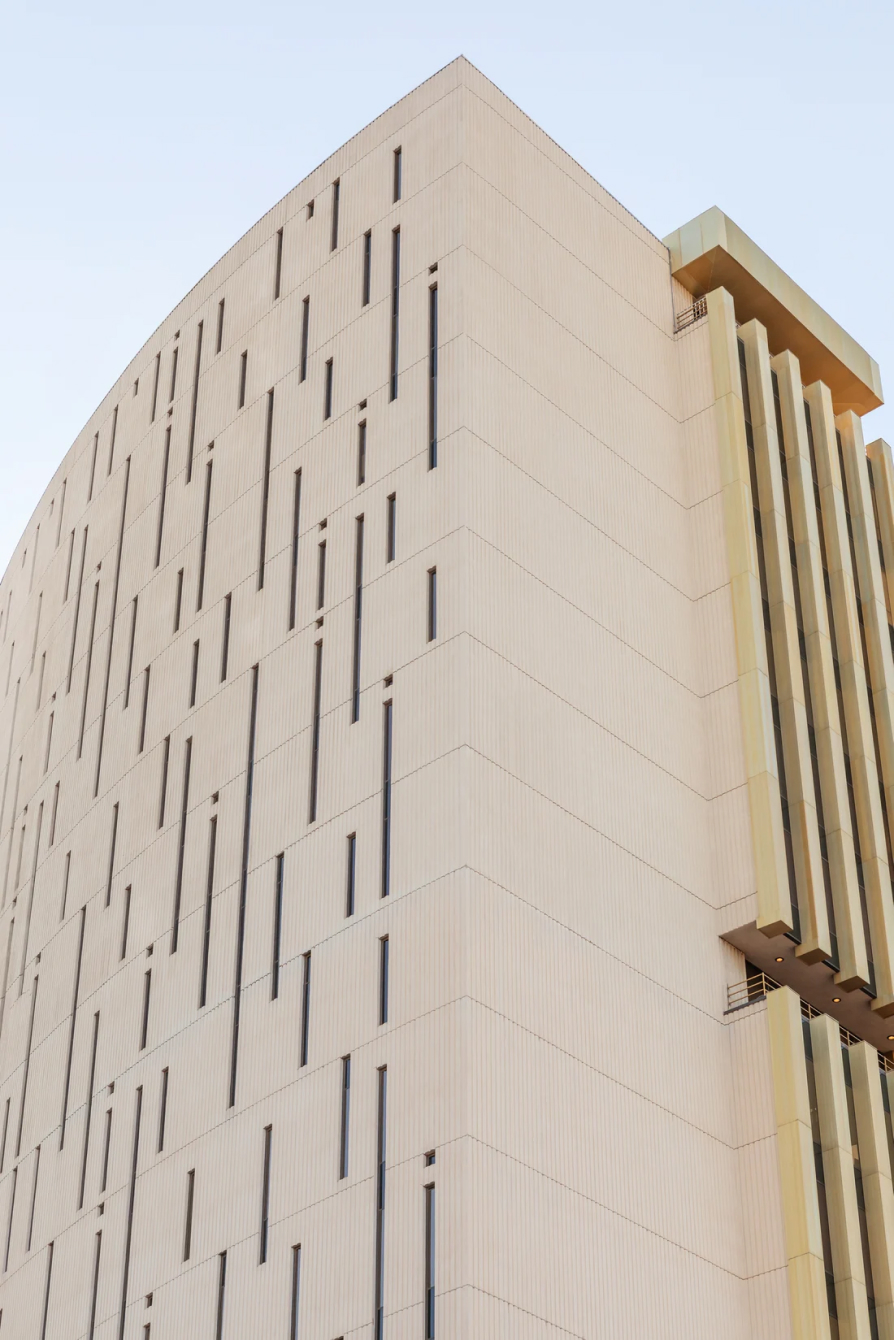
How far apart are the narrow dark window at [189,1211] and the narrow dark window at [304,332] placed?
2549 cm

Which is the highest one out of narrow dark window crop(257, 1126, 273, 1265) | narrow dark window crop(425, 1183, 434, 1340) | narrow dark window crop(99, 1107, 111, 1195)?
narrow dark window crop(99, 1107, 111, 1195)

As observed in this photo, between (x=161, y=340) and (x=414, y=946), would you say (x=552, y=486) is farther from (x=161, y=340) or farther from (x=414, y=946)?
(x=161, y=340)

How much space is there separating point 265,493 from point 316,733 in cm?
1109

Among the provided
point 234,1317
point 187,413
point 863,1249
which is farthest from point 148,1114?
point 187,413

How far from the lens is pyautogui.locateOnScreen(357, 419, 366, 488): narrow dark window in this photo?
5449 cm

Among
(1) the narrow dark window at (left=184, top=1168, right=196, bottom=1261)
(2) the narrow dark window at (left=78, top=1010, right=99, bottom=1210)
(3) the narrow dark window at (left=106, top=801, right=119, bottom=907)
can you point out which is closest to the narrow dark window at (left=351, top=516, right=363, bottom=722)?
(1) the narrow dark window at (left=184, top=1168, right=196, bottom=1261)

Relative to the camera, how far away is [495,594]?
162 ft

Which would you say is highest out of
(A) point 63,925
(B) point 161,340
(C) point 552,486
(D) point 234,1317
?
(B) point 161,340

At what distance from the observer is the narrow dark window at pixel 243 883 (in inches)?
1944

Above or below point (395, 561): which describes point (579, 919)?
below

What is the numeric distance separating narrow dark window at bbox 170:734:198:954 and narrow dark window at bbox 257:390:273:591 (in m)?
5.80

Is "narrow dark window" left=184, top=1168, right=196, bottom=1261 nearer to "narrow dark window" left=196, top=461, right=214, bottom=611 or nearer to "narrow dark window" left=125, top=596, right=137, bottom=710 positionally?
"narrow dark window" left=125, top=596, right=137, bottom=710

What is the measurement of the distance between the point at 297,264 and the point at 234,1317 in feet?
114

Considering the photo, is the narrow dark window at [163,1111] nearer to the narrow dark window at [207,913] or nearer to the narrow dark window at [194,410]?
the narrow dark window at [207,913]
